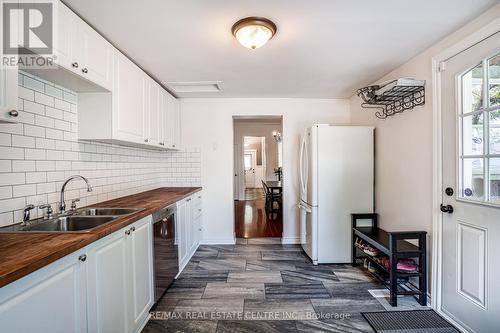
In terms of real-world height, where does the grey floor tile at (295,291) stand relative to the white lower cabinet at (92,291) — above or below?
below

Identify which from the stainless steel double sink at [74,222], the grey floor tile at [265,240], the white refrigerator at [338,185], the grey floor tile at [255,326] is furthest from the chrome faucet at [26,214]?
the grey floor tile at [265,240]

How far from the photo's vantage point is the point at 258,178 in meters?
11.8

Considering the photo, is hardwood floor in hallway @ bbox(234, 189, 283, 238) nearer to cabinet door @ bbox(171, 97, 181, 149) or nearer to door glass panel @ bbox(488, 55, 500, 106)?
cabinet door @ bbox(171, 97, 181, 149)

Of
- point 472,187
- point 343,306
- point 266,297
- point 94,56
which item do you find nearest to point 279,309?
point 266,297

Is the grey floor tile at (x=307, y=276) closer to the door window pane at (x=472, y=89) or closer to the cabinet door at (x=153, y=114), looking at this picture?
the door window pane at (x=472, y=89)

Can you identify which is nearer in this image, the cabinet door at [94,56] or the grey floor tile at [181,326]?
the cabinet door at [94,56]

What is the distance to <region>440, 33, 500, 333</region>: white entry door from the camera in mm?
1561

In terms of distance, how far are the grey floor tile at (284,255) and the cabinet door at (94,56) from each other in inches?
105

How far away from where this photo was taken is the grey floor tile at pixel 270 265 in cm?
281

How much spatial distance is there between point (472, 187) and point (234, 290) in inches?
85.9

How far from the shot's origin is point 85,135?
194cm

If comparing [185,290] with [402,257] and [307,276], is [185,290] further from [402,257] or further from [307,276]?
[402,257]

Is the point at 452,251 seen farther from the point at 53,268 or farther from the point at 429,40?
the point at 53,268

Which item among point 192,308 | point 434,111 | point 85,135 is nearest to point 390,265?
point 434,111
